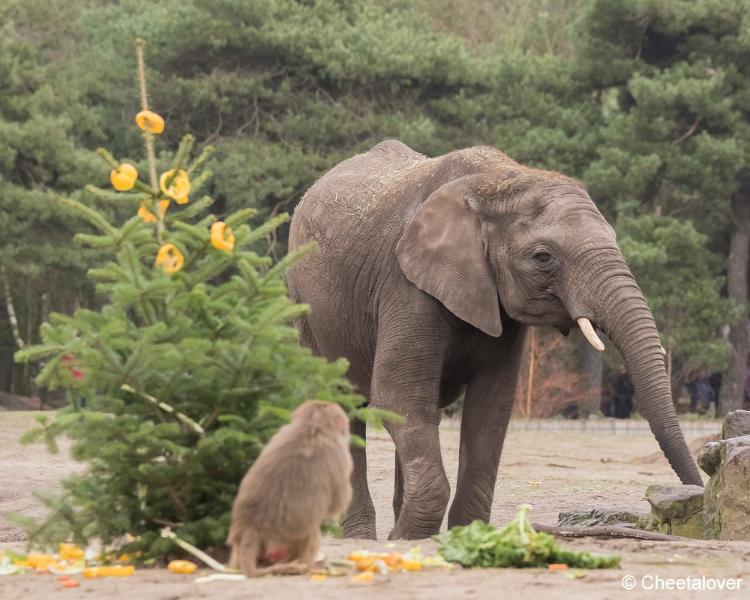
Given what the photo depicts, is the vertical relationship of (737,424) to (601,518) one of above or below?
above

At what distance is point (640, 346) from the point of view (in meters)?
9.41

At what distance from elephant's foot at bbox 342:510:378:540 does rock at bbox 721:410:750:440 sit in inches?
105

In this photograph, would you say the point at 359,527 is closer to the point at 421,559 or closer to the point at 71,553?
the point at 421,559

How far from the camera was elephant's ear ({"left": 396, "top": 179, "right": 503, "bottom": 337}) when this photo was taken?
10.1 metres

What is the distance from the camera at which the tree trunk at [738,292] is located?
33344 mm

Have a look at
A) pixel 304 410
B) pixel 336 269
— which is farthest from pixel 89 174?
pixel 304 410

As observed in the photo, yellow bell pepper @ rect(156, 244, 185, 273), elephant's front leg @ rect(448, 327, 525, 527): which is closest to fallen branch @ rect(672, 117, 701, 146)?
elephant's front leg @ rect(448, 327, 525, 527)

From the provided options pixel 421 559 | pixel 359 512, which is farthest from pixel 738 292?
pixel 421 559

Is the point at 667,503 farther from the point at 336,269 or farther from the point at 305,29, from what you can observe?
the point at 305,29

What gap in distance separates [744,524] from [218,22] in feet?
83.9

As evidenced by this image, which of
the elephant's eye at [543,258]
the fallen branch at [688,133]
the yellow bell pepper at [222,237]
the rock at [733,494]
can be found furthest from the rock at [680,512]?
the fallen branch at [688,133]

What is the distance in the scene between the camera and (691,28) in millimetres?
32844

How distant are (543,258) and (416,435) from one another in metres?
1.40

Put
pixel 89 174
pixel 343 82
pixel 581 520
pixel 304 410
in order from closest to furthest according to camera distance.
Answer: pixel 304 410
pixel 581 520
pixel 89 174
pixel 343 82
